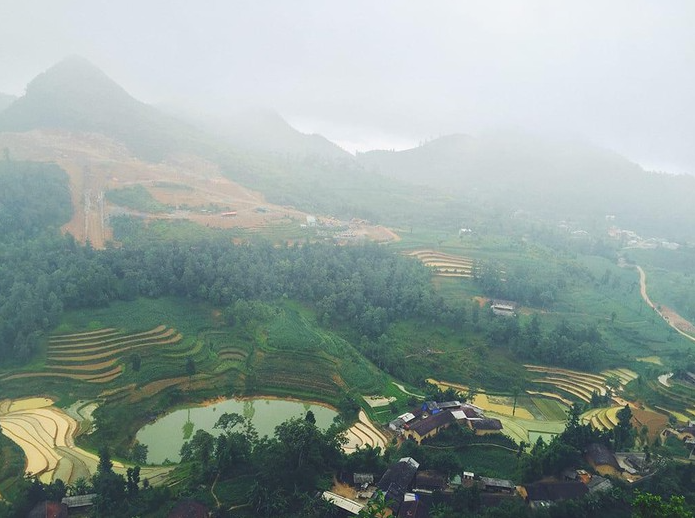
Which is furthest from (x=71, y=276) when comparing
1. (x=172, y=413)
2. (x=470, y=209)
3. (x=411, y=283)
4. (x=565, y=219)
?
(x=565, y=219)

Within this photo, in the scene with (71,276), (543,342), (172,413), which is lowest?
(172,413)

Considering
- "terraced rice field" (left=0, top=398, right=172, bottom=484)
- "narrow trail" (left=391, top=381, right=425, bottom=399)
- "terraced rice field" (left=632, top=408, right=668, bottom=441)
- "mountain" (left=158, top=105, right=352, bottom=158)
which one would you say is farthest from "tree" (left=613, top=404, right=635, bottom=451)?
"mountain" (left=158, top=105, right=352, bottom=158)

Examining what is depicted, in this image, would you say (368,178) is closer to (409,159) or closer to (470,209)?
(470,209)

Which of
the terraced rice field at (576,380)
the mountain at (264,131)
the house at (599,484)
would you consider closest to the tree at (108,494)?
the house at (599,484)

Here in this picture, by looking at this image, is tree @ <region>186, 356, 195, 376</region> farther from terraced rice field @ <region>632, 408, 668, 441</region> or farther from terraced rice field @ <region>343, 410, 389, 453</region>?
terraced rice field @ <region>632, 408, 668, 441</region>

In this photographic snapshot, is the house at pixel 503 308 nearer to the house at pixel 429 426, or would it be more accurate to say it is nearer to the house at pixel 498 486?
the house at pixel 429 426

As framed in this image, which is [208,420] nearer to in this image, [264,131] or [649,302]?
[649,302]
